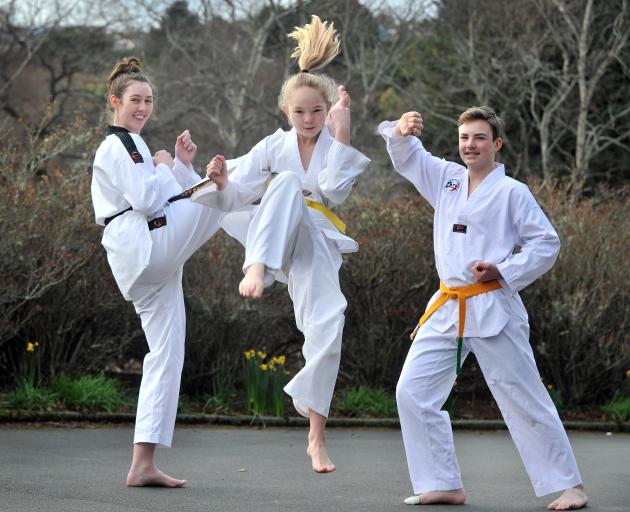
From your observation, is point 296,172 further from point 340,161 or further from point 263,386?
point 263,386

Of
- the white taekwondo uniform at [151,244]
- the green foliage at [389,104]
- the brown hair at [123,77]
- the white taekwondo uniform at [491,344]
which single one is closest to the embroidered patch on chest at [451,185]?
the white taekwondo uniform at [491,344]

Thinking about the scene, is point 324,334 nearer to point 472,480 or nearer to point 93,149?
point 472,480

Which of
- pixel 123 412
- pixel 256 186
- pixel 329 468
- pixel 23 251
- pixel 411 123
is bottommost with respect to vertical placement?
pixel 123 412

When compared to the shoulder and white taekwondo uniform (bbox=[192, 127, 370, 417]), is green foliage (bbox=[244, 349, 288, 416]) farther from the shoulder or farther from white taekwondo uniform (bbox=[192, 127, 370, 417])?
the shoulder

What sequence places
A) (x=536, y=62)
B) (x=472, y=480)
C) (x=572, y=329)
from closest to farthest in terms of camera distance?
(x=472, y=480)
(x=572, y=329)
(x=536, y=62)

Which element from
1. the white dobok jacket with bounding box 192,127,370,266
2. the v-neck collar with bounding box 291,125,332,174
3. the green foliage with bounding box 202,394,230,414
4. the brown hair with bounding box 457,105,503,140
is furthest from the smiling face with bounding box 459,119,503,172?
the green foliage with bounding box 202,394,230,414

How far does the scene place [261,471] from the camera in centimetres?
781

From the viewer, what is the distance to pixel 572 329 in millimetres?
11625

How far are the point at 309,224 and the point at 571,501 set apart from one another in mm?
2003

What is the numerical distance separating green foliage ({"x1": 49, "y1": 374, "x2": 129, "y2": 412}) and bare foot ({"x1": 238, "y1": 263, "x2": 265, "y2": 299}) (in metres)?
4.78

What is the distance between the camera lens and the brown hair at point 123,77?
268 inches

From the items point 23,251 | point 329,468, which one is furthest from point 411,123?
point 23,251

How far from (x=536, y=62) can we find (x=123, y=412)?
15.3 metres

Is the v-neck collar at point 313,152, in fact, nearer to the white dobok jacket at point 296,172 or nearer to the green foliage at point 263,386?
the white dobok jacket at point 296,172
